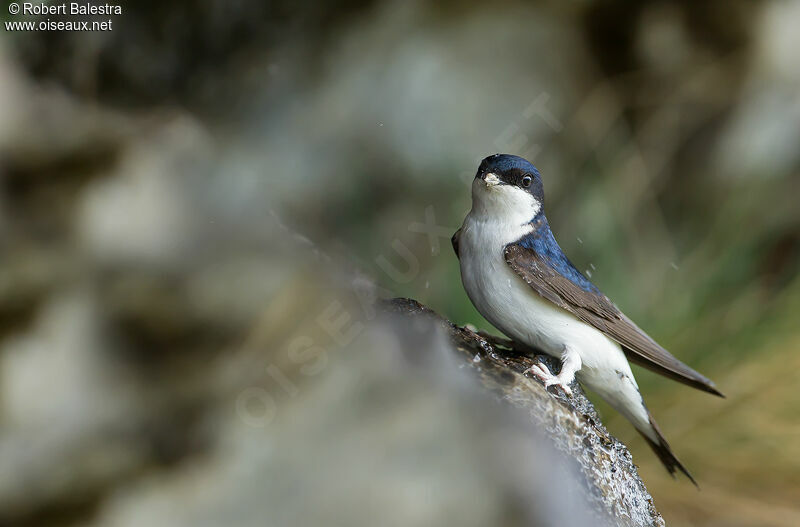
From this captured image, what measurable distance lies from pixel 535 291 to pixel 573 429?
0.52 ft

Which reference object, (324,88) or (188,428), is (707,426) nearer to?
(324,88)

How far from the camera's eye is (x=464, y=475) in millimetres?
705

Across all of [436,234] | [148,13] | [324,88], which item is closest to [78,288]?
[148,13]

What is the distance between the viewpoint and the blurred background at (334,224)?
0.69 m

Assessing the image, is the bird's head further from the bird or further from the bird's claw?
the bird's claw

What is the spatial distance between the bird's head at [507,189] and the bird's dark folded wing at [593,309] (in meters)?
0.05

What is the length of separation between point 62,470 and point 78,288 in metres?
0.15

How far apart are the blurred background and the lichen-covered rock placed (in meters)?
0.08

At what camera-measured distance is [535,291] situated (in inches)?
34.7

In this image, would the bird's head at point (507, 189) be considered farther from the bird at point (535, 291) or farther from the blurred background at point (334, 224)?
the blurred background at point (334, 224)

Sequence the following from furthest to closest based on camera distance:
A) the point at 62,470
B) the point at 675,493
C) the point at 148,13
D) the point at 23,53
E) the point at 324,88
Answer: the point at 675,493 < the point at 324,88 < the point at 148,13 < the point at 23,53 < the point at 62,470

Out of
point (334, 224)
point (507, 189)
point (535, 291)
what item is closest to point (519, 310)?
point (535, 291)

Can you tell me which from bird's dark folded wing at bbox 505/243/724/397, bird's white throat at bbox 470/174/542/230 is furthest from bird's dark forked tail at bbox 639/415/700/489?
bird's white throat at bbox 470/174/542/230

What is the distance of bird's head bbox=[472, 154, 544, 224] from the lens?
0.89 meters
